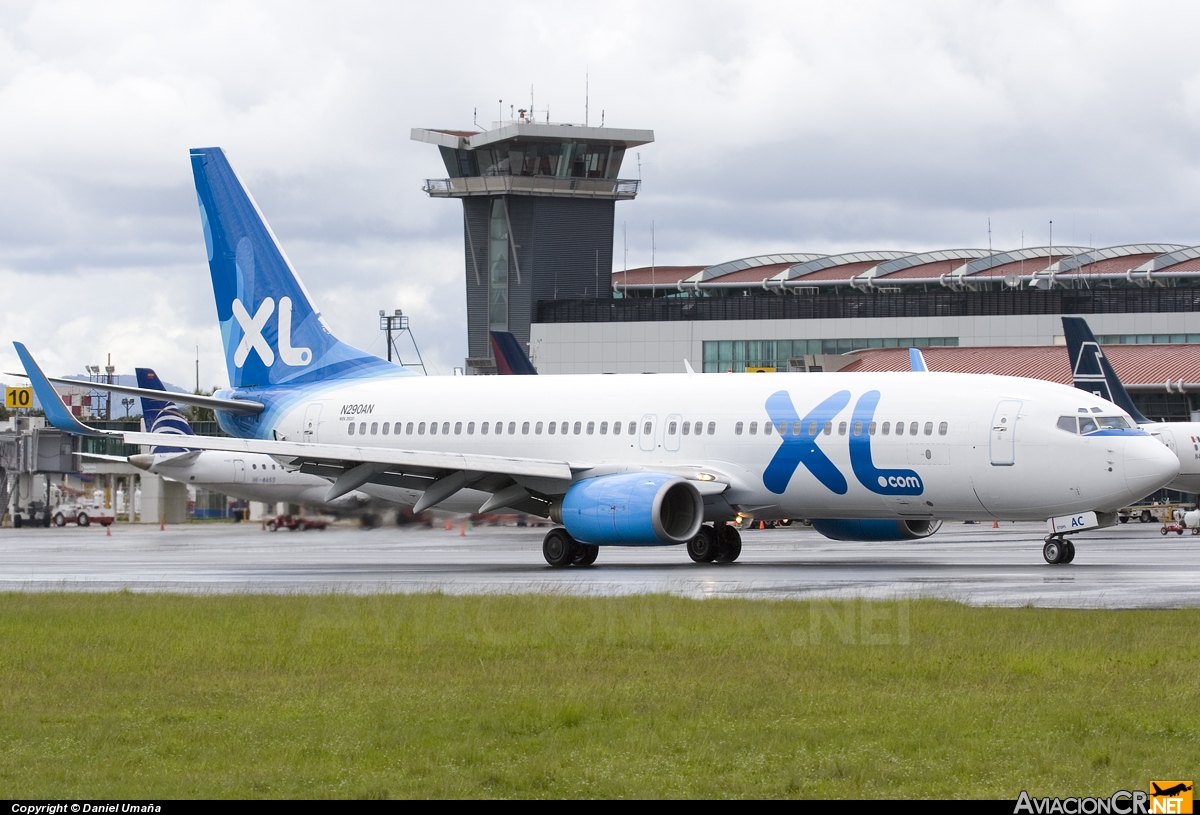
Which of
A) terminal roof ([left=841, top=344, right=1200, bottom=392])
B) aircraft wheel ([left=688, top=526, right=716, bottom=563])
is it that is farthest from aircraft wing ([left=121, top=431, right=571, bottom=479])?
terminal roof ([left=841, top=344, right=1200, bottom=392])

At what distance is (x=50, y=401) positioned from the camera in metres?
36.0

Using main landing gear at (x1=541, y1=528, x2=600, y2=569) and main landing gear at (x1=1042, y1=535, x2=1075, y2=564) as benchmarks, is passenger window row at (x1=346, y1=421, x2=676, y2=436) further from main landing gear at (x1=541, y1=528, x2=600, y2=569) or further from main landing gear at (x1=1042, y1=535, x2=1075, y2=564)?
A: main landing gear at (x1=1042, y1=535, x2=1075, y2=564)

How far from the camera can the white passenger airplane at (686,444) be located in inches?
1147

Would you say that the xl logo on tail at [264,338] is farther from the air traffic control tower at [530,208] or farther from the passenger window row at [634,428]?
the air traffic control tower at [530,208]

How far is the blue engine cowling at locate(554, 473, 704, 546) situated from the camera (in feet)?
98.2

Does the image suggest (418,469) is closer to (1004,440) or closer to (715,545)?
(715,545)

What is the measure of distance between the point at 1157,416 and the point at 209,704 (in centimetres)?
7418

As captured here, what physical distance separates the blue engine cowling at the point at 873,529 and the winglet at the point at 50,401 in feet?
50.2

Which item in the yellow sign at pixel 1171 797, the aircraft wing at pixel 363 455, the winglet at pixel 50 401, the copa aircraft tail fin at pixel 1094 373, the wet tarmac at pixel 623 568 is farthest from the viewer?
the copa aircraft tail fin at pixel 1094 373

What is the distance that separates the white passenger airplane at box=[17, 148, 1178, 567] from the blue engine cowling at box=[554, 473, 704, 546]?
0.04 meters

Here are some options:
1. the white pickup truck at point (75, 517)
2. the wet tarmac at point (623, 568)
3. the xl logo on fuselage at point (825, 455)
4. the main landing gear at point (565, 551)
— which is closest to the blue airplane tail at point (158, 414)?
the white pickup truck at point (75, 517)

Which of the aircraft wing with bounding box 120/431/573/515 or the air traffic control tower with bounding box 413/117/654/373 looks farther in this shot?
the air traffic control tower with bounding box 413/117/654/373

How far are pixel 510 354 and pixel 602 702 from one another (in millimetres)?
50872

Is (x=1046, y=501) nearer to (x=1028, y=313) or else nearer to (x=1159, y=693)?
(x=1159, y=693)
